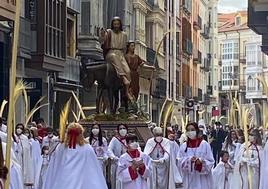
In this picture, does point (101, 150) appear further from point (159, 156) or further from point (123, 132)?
point (159, 156)

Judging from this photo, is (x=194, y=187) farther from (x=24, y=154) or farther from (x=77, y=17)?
(x=77, y=17)

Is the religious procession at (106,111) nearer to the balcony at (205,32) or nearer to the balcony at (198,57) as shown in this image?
the balcony at (198,57)

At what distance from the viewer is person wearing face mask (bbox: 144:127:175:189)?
2133 centimetres

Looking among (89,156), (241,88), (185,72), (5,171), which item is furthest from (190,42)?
(5,171)

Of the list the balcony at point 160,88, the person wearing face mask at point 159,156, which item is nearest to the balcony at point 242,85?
the balcony at point 160,88

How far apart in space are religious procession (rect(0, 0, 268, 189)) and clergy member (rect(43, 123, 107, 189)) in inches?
0.6

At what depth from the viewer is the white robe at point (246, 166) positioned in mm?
21219

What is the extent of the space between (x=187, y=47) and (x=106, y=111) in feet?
190

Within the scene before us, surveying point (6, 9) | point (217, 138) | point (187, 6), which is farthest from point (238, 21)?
point (6, 9)

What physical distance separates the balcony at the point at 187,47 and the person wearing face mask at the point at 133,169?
62.1m

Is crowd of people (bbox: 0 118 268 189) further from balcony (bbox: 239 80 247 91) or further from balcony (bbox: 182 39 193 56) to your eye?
balcony (bbox: 239 80 247 91)

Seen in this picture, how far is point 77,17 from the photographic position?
45094mm

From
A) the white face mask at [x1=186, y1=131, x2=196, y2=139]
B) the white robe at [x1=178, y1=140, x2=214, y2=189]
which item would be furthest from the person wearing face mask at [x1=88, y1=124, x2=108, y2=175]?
the white face mask at [x1=186, y1=131, x2=196, y2=139]

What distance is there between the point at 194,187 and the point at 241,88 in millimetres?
106518
